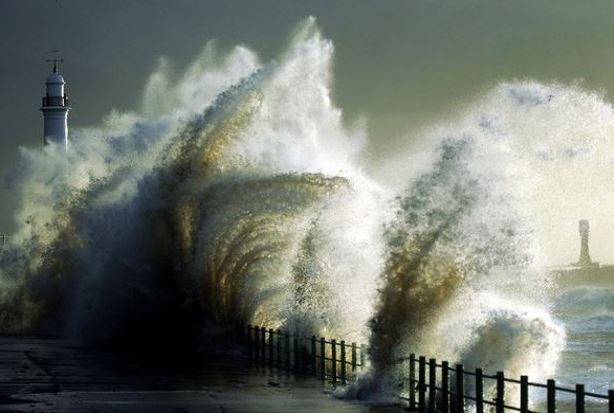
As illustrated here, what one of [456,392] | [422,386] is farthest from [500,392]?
[422,386]

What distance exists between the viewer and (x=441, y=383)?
20922 millimetres

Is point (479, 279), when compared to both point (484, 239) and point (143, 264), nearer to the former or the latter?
point (484, 239)

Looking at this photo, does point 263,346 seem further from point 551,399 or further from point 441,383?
point 551,399

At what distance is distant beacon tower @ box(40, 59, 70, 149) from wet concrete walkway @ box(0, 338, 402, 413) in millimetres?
56262

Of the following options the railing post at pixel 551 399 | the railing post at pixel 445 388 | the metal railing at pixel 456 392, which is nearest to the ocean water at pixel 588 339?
the metal railing at pixel 456 392

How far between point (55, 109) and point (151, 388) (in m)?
68.4

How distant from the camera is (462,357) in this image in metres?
24.0

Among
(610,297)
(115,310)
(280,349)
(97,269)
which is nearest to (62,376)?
(280,349)

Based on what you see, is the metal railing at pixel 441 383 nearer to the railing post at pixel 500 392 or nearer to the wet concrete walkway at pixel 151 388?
the railing post at pixel 500 392

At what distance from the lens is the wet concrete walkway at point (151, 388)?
20.6 metres

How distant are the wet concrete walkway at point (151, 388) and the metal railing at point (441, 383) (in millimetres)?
452

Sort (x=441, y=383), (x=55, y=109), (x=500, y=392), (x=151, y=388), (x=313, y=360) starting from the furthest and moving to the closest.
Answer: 1. (x=55, y=109)
2. (x=313, y=360)
3. (x=151, y=388)
4. (x=441, y=383)
5. (x=500, y=392)

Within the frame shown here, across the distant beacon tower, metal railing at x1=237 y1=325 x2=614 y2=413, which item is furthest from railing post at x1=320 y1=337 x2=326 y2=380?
the distant beacon tower

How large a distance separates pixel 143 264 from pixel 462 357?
25.4 metres
